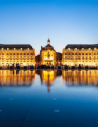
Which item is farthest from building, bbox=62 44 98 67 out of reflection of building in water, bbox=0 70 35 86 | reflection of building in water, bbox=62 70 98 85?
reflection of building in water, bbox=0 70 35 86

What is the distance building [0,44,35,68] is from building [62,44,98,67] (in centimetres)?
2380

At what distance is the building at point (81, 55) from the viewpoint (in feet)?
276

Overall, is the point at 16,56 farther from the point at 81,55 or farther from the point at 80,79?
the point at 80,79

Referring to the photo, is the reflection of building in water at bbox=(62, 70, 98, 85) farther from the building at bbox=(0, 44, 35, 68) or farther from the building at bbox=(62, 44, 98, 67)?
the building at bbox=(0, 44, 35, 68)

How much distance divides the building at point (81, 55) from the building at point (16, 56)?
78.1 ft

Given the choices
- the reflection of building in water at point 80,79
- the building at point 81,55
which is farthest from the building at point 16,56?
the reflection of building in water at point 80,79

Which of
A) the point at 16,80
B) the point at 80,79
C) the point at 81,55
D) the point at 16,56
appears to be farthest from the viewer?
the point at 81,55

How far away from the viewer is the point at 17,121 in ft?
9.98

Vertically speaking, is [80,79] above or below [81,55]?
below

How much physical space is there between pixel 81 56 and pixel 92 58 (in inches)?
312

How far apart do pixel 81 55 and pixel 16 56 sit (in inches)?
1787

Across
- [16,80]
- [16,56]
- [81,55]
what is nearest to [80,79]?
[16,80]

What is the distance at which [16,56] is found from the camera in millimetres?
83625

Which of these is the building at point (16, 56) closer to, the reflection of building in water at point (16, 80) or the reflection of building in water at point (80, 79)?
the reflection of building in water at point (16, 80)
